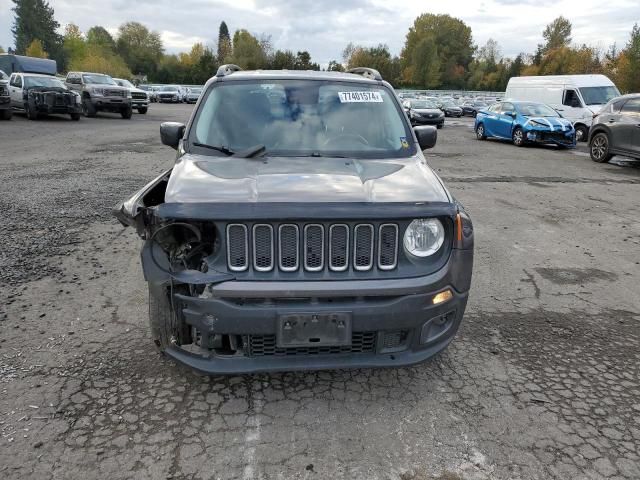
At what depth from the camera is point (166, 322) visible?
2.83m

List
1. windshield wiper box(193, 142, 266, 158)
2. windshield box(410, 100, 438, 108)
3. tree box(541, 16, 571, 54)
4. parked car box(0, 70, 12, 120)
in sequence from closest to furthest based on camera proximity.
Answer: windshield wiper box(193, 142, 266, 158) < parked car box(0, 70, 12, 120) < windshield box(410, 100, 438, 108) < tree box(541, 16, 571, 54)

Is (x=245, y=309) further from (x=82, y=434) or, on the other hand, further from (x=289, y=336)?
(x=82, y=434)

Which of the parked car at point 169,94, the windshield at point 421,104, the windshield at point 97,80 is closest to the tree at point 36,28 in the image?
the parked car at point 169,94

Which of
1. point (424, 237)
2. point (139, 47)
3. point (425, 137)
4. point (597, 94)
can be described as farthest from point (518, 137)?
point (139, 47)

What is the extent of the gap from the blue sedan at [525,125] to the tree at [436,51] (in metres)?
67.9

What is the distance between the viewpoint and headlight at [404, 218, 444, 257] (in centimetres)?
285

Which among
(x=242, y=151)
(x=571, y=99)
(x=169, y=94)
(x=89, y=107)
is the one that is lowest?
(x=89, y=107)

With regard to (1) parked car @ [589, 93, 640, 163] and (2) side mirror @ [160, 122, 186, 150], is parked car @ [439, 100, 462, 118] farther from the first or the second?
(2) side mirror @ [160, 122, 186, 150]

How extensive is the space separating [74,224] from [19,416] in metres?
3.98

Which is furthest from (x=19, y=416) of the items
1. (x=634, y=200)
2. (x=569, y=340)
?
(x=634, y=200)

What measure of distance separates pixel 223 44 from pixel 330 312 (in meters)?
101

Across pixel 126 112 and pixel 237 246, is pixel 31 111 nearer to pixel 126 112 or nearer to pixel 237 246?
pixel 126 112

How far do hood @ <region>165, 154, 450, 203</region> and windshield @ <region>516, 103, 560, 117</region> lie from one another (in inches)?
629

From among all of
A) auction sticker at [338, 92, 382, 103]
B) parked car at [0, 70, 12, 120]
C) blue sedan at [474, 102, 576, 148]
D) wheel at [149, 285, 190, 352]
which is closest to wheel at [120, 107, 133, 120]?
parked car at [0, 70, 12, 120]
